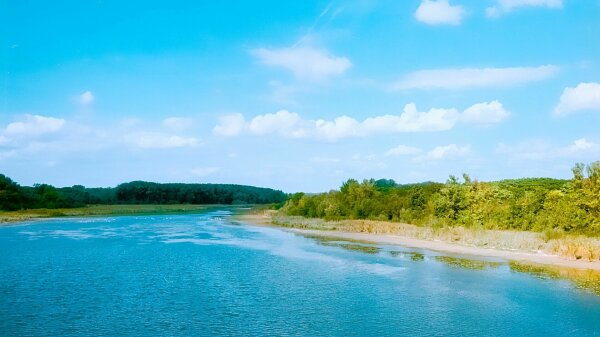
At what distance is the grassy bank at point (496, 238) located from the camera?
1382 inches

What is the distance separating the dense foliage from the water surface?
32.9 feet

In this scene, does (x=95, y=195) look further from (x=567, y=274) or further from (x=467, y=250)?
(x=567, y=274)

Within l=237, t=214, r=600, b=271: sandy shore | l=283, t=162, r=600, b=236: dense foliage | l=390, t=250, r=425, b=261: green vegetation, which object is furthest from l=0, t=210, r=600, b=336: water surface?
l=283, t=162, r=600, b=236: dense foliage

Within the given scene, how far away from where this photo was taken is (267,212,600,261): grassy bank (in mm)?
35094

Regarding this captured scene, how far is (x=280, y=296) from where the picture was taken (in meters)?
24.9

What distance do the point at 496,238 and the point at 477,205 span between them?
29.9 feet

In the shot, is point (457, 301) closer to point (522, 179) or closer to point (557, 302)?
point (557, 302)

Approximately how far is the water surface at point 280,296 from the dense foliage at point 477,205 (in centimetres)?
1002

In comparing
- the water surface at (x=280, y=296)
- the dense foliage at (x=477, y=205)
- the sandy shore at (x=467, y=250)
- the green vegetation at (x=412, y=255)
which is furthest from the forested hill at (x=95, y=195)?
the green vegetation at (x=412, y=255)

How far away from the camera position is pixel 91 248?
4506cm

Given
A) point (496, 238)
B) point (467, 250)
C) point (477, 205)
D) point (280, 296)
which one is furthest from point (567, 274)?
point (477, 205)

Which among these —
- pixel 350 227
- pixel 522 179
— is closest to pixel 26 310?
pixel 350 227

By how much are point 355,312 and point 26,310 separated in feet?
45.8

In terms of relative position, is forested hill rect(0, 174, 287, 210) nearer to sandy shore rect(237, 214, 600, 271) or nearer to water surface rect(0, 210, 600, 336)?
water surface rect(0, 210, 600, 336)
